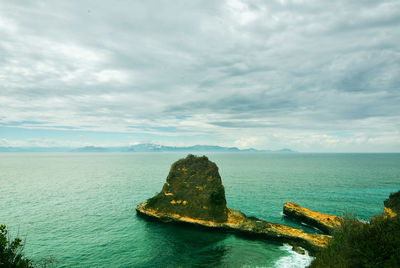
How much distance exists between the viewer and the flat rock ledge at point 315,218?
140ft

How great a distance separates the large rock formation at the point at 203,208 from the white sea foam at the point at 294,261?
298 centimetres

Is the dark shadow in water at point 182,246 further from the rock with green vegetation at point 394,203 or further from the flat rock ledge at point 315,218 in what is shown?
the rock with green vegetation at point 394,203

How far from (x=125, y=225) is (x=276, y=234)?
1317 inches

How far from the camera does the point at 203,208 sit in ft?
161

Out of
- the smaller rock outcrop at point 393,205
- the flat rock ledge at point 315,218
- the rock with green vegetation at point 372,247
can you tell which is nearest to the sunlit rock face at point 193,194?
the flat rock ledge at point 315,218

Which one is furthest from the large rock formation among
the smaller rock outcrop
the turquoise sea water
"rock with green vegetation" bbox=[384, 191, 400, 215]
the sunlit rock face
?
"rock with green vegetation" bbox=[384, 191, 400, 215]

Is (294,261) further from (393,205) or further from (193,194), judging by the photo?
(393,205)

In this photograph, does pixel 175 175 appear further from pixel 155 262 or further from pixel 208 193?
pixel 155 262

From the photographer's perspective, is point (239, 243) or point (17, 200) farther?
point (17, 200)

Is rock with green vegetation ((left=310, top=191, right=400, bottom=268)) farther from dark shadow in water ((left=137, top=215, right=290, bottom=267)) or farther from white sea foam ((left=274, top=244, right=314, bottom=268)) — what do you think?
dark shadow in water ((left=137, top=215, right=290, bottom=267))

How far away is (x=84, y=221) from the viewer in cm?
4859

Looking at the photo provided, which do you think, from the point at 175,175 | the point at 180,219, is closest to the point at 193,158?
the point at 175,175

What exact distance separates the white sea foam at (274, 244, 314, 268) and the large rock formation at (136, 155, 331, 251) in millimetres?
2980

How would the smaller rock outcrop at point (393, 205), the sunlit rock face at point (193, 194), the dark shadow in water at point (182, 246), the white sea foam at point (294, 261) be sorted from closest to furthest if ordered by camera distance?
the white sea foam at point (294, 261)
the dark shadow in water at point (182, 246)
the smaller rock outcrop at point (393, 205)
the sunlit rock face at point (193, 194)
